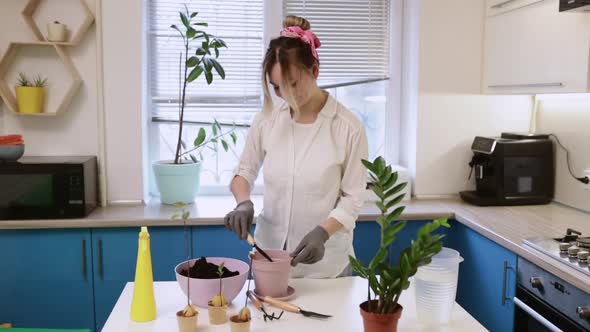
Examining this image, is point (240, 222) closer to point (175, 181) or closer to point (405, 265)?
point (405, 265)

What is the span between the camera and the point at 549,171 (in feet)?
9.88

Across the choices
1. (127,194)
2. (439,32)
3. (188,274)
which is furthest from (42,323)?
Answer: (439,32)

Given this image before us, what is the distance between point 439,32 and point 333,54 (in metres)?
0.61

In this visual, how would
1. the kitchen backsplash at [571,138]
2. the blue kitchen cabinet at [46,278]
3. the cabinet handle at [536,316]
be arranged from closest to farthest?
1. the cabinet handle at [536,316]
2. the blue kitchen cabinet at [46,278]
3. the kitchen backsplash at [571,138]

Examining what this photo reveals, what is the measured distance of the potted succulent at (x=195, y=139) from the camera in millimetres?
2959

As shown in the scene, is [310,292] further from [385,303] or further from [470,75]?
[470,75]

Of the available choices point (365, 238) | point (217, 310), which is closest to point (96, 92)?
point (365, 238)

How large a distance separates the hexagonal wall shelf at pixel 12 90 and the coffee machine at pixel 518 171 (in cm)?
215

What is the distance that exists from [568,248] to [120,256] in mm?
1919

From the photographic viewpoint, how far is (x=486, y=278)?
2557 millimetres

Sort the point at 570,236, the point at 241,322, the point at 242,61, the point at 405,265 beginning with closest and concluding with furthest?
the point at 405,265 → the point at 241,322 → the point at 570,236 → the point at 242,61

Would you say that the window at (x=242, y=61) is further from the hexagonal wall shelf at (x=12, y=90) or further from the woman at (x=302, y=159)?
the woman at (x=302, y=159)

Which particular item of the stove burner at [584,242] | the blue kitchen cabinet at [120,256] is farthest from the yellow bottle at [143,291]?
the stove burner at [584,242]

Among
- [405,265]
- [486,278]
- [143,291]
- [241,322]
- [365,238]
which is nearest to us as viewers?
[405,265]
